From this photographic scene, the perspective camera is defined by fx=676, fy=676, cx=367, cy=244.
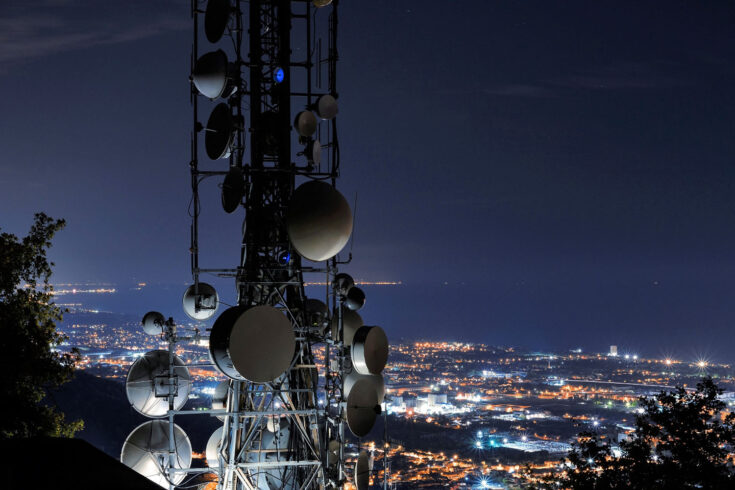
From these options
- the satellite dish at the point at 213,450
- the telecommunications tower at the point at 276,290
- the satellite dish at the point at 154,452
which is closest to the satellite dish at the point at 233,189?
the telecommunications tower at the point at 276,290

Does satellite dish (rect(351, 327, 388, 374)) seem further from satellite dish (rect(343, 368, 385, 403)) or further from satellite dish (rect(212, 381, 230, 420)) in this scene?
satellite dish (rect(212, 381, 230, 420))

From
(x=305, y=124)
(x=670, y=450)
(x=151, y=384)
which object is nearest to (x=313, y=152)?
(x=305, y=124)

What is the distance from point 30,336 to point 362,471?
4.95 meters

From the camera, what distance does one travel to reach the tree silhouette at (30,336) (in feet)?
27.7

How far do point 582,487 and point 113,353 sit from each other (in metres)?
47.6

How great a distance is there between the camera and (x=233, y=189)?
858 cm

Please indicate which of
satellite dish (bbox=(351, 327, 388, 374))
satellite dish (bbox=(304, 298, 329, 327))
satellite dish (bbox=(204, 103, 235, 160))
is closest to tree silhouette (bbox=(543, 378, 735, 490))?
satellite dish (bbox=(351, 327, 388, 374))

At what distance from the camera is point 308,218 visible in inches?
322

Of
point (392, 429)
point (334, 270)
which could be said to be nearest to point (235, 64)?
point (334, 270)

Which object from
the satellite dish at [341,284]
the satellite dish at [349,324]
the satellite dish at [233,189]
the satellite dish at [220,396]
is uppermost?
the satellite dish at [233,189]

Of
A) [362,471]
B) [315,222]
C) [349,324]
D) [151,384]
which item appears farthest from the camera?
[151,384]

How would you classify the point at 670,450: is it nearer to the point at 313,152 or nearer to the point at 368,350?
the point at 368,350

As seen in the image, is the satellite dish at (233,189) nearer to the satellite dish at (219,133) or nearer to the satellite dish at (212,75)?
the satellite dish at (219,133)

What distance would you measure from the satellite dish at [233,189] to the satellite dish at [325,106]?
146 centimetres
